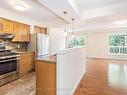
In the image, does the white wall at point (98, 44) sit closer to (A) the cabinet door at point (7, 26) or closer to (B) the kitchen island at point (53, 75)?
(A) the cabinet door at point (7, 26)

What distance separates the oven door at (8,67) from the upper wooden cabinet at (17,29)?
3.56 ft

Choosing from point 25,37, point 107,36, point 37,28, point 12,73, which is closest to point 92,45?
point 107,36

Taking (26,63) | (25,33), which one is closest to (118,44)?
(25,33)

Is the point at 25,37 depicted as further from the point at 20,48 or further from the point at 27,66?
the point at 27,66

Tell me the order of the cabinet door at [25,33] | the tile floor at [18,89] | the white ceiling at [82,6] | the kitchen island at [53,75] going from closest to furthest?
the kitchen island at [53,75] < the tile floor at [18,89] < the white ceiling at [82,6] < the cabinet door at [25,33]

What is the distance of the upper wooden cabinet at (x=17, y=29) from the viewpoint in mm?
3811

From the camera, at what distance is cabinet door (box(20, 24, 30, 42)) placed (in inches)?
183

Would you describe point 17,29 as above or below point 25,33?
above

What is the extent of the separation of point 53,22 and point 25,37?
1.81 metres

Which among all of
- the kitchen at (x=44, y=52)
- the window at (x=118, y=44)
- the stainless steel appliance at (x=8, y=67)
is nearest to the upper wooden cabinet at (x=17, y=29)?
the kitchen at (x=44, y=52)

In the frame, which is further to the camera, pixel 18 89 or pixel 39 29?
pixel 39 29

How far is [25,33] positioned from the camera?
4.81m

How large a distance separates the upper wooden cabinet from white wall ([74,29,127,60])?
609cm

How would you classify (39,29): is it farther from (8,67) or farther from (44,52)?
(8,67)
